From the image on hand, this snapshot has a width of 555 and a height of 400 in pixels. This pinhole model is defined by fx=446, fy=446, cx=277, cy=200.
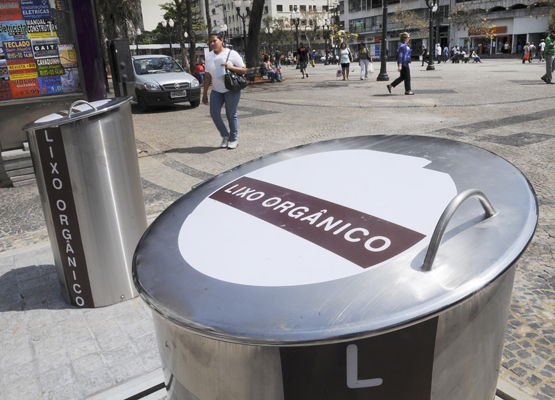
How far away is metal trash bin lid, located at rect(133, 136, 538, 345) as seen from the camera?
964 millimetres

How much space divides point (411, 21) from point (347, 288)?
2421 inches

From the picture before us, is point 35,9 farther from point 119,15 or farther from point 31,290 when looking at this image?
point 119,15

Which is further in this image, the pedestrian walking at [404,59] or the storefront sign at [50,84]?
the pedestrian walking at [404,59]

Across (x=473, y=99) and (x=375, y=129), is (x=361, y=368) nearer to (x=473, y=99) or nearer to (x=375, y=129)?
(x=375, y=129)

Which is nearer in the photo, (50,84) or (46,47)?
(46,47)

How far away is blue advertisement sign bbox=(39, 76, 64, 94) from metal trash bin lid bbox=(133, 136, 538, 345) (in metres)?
5.24

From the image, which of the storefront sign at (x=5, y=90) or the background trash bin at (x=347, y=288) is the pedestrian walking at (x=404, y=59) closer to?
the storefront sign at (x=5, y=90)

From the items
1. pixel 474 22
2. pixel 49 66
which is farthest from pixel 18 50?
pixel 474 22

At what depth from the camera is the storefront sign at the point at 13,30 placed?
549 centimetres

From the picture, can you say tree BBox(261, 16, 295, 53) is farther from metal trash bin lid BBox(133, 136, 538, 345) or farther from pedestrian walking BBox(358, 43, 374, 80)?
metal trash bin lid BBox(133, 136, 538, 345)

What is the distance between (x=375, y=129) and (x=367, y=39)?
6848 cm

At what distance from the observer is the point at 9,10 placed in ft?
17.9

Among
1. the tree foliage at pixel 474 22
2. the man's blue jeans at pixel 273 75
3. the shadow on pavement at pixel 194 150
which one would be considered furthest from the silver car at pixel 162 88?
the tree foliage at pixel 474 22

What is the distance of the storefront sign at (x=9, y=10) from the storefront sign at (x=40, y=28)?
0.14 m
